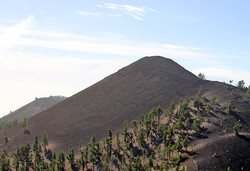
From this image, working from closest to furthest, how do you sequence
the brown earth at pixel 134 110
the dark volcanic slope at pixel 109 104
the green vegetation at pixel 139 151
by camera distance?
1. the brown earth at pixel 134 110
2. the green vegetation at pixel 139 151
3. the dark volcanic slope at pixel 109 104

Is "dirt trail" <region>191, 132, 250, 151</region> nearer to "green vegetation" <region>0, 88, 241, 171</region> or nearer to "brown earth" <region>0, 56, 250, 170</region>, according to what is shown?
"brown earth" <region>0, 56, 250, 170</region>

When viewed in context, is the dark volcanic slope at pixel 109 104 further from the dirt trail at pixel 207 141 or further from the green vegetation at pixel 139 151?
the dirt trail at pixel 207 141

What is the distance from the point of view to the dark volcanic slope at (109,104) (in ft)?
396

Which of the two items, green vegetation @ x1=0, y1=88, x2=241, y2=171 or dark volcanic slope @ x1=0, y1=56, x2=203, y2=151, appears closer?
green vegetation @ x1=0, y1=88, x2=241, y2=171

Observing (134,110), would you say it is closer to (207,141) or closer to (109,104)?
(109,104)

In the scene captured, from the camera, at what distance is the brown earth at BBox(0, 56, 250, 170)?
239 feet

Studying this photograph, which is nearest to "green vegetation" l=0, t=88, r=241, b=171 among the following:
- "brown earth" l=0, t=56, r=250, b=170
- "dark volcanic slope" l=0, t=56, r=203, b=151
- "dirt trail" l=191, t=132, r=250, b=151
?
"dirt trail" l=191, t=132, r=250, b=151

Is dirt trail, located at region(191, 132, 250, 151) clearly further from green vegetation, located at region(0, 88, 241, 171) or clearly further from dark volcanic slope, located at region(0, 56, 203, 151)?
dark volcanic slope, located at region(0, 56, 203, 151)

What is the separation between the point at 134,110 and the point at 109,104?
2289 centimetres

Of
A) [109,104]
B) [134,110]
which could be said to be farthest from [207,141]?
[109,104]

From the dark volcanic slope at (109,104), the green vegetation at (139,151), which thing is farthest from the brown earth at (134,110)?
the green vegetation at (139,151)

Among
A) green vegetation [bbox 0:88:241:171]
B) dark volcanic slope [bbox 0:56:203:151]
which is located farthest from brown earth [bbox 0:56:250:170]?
green vegetation [bbox 0:88:241:171]

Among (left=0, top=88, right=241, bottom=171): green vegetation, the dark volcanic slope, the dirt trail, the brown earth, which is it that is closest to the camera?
the dirt trail

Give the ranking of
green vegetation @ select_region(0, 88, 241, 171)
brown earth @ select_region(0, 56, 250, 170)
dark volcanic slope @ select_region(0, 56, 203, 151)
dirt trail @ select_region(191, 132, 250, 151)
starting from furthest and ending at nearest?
1. dark volcanic slope @ select_region(0, 56, 203, 151)
2. green vegetation @ select_region(0, 88, 241, 171)
3. brown earth @ select_region(0, 56, 250, 170)
4. dirt trail @ select_region(191, 132, 250, 151)
